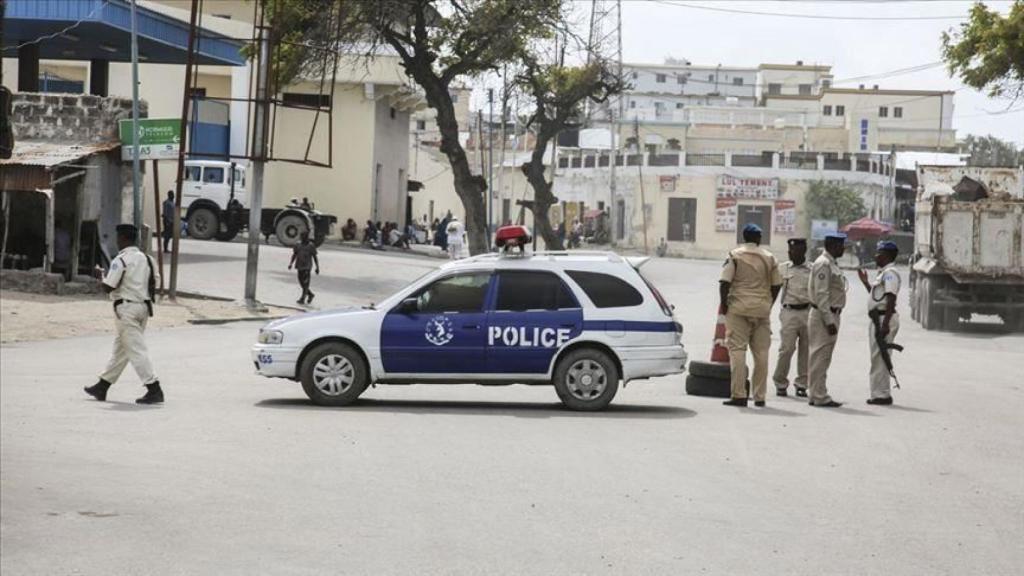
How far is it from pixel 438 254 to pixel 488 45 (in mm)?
15684

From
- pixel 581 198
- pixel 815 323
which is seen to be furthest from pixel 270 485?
pixel 581 198

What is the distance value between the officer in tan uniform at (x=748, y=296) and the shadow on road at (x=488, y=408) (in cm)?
88

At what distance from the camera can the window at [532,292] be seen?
51.3 feet

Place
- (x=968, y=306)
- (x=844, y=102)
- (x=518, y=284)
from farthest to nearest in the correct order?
(x=844, y=102) → (x=968, y=306) → (x=518, y=284)

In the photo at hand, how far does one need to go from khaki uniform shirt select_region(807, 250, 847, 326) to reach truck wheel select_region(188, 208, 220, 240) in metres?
33.7

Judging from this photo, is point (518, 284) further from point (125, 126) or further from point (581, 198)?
point (581, 198)

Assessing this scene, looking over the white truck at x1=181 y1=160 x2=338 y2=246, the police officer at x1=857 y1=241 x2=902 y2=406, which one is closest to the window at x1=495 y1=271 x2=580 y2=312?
the police officer at x1=857 y1=241 x2=902 y2=406

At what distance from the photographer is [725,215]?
82125 mm

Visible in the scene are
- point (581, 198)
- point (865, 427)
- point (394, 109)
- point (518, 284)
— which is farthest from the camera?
point (581, 198)

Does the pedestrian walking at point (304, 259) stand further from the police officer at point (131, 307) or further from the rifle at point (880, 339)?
the rifle at point (880, 339)

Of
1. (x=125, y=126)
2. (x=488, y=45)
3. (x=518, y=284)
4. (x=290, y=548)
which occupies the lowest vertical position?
(x=290, y=548)

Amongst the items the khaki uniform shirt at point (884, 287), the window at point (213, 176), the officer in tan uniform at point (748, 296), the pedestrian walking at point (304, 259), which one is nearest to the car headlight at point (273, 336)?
the officer in tan uniform at point (748, 296)

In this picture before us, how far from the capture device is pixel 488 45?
44.3 meters

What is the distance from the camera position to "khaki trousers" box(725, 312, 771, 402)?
52.2 feet
